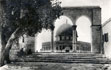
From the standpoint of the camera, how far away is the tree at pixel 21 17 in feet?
50.8

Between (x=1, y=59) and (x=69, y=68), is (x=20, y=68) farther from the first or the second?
(x=69, y=68)

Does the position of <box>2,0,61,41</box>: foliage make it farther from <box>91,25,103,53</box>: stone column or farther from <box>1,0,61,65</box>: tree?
<box>91,25,103,53</box>: stone column

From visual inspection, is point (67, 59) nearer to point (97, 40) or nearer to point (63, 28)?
point (97, 40)

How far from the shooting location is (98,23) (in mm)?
29891

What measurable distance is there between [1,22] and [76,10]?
57.2 feet

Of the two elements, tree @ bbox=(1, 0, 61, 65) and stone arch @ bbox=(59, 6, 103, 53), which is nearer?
tree @ bbox=(1, 0, 61, 65)

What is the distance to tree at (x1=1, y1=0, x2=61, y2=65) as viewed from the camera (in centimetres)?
1547

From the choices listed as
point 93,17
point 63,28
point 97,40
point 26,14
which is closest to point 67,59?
point 26,14

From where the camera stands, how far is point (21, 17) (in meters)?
15.8

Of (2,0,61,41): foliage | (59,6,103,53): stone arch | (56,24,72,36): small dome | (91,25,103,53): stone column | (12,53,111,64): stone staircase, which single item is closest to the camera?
(2,0,61,41): foliage

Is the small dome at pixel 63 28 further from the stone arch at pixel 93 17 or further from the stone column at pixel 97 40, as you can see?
the stone column at pixel 97 40

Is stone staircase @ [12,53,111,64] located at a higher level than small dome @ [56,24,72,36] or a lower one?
lower

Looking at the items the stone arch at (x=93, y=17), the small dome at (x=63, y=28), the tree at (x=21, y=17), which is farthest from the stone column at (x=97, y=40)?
the tree at (x=21, y=17)

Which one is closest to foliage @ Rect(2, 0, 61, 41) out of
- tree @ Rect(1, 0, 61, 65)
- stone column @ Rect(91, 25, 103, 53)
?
tree @ Rect(1, 0, 61, 65)
